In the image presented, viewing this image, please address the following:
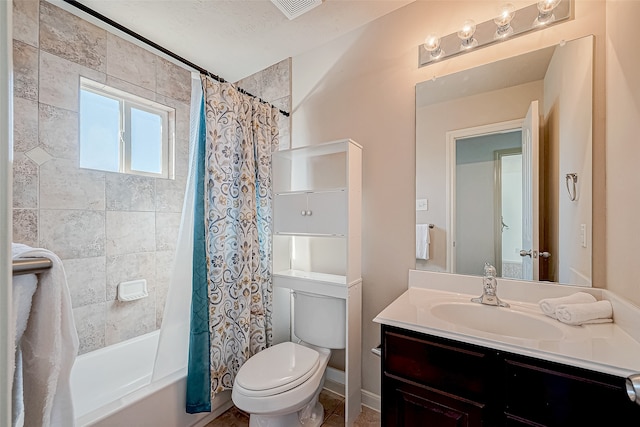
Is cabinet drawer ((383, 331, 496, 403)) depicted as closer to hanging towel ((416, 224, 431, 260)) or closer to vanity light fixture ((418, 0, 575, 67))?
hanging towel ((416, 224, 431, 260))

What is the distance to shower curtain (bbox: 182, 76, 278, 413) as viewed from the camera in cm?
149

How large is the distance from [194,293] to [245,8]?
175 cm

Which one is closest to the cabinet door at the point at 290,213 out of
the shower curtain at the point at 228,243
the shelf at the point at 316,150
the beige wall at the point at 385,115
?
the shower curtain at the point at 228,243

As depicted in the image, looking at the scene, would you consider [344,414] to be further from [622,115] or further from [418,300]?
[622,115]

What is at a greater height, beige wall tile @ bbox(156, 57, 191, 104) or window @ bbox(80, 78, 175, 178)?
beige wall tile @ bbox(156, 57, 191, 104)

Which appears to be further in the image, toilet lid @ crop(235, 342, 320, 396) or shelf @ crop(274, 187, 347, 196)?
shelf @ crop(274, 187, 347, 196)

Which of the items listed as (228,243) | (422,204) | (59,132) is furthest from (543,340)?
(59,132)

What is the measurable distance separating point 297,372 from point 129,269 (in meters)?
1.48

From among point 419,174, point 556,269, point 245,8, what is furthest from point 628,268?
point 245,8

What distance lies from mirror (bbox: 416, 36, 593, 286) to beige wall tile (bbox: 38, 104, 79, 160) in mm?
2152

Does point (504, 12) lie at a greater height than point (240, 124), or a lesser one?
greater

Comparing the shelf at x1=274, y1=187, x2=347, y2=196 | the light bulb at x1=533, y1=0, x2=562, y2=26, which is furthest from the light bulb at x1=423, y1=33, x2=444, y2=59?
the shelf at x1=274, y1=187, x2=347, y2=196

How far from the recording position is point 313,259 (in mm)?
2000

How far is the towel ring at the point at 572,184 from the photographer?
1.18 m
